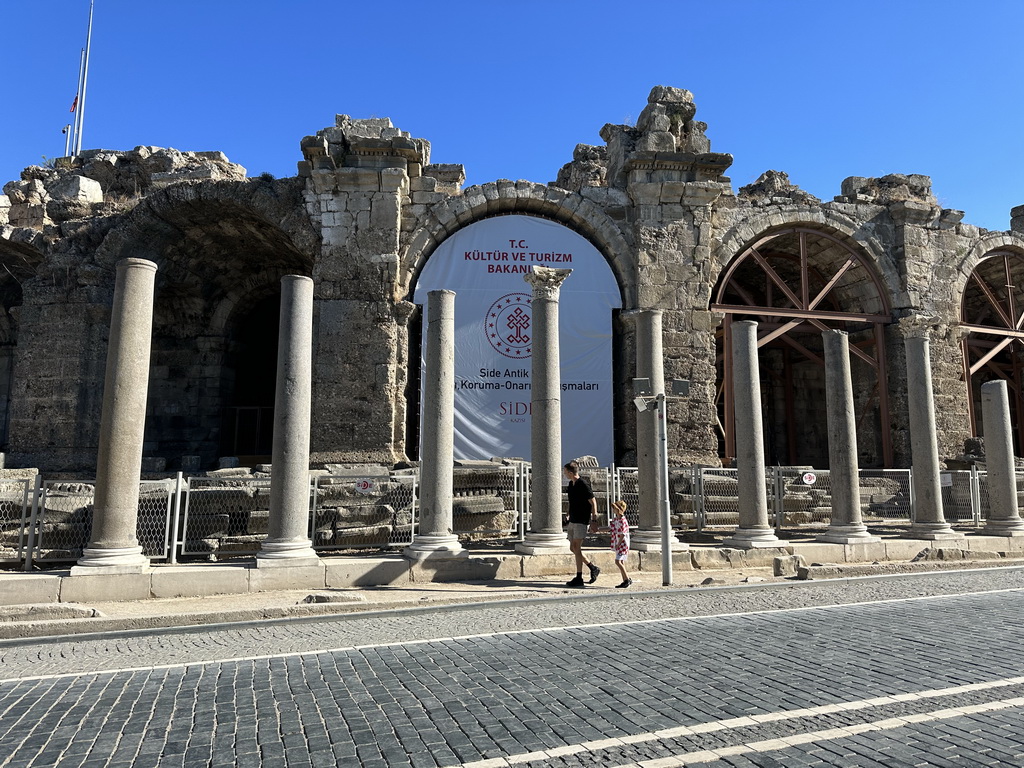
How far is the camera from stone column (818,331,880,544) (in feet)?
36.9

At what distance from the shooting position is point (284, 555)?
8.42 meters

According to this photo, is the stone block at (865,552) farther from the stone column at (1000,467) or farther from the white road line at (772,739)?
the white road line at (772,739)

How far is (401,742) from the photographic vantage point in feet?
11.5

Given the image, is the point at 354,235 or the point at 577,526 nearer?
the point at 577,526

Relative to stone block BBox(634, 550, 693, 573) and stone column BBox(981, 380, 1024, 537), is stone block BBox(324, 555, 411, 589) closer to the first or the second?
stone block BBox(634, 550, 693, 573)

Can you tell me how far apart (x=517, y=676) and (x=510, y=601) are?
117 inches

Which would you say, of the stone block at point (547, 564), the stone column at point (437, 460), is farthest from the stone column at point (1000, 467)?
the stone column at point (437, 460)

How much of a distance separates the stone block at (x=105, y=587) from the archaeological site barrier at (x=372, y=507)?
4.76 ft

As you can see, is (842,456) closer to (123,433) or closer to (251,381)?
(123,433)

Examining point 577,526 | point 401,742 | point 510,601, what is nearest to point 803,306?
point 577,526

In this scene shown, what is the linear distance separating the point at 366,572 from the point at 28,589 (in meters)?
3.54

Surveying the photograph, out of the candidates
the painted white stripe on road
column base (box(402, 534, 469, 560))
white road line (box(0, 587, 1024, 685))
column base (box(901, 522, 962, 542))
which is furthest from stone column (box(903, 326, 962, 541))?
the painted white stripe on road

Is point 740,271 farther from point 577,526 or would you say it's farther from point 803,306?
point 577,526

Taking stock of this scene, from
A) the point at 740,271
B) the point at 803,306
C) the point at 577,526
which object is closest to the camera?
the point at 577,526
